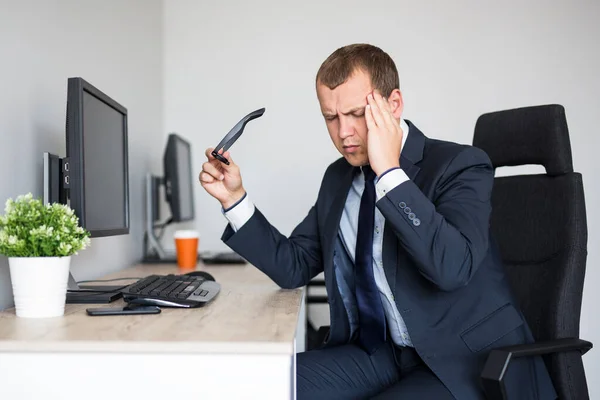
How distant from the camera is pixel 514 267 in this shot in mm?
1755

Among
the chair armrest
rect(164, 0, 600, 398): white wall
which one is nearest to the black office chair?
the chair armrest

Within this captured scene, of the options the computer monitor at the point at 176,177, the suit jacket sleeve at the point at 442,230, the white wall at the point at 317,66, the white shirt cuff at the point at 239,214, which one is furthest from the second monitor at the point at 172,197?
the suit jacket sleeve at the point at 442,230

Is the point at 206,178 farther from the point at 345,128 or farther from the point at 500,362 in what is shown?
the point at 500,362

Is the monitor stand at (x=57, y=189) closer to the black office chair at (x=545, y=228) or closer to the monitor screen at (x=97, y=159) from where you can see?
the monitor screen at (x=97, y=159)

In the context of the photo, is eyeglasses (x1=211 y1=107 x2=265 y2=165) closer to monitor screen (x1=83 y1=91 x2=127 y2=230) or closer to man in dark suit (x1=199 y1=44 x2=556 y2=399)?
man in dark suit (x1=199 y1=44 x2=556 y2=399)

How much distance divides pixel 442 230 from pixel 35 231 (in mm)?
784

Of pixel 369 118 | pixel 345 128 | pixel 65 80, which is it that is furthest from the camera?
pixel 65 80

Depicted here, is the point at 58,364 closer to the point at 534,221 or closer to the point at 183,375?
the point at 183,375

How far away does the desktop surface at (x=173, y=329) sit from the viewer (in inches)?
39.6

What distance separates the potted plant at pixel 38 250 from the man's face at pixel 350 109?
0.64 m

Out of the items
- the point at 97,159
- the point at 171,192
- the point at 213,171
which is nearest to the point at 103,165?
the point at 97,159

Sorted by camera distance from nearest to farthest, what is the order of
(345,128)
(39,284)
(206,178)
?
(39,284) → (345,128) → (206,178)

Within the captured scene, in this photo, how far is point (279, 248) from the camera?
5.54 feet

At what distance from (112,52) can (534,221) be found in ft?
5.09
